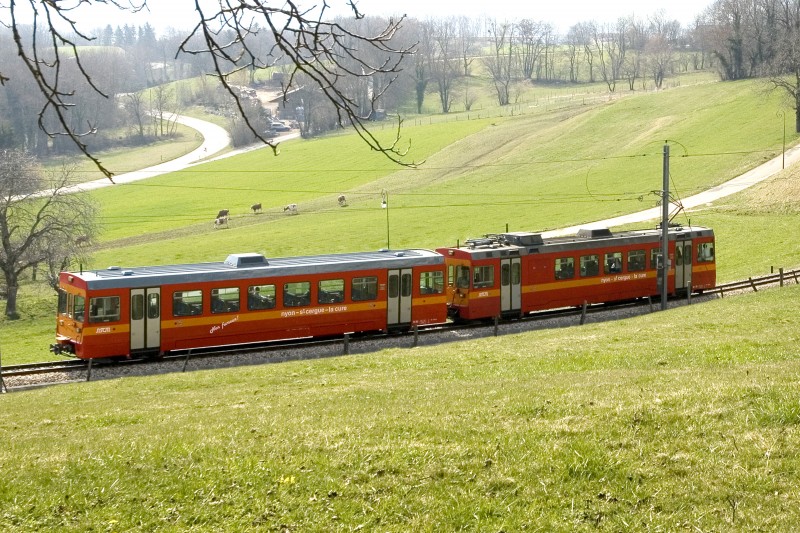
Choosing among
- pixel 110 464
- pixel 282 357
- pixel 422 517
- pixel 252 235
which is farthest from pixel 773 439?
pixel 252 235

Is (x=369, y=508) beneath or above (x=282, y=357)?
above

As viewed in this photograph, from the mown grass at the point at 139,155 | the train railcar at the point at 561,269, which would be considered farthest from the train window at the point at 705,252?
the mown grass at the point at 139,155

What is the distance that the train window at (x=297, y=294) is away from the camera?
2877 cm

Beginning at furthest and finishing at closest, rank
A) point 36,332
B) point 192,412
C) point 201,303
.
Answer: point 36,332 → point 201,303 → point 192,412

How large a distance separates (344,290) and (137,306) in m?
6.65

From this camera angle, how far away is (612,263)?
→ 36312 mm

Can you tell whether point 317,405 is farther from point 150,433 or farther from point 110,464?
point 110,464

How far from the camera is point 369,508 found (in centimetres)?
870

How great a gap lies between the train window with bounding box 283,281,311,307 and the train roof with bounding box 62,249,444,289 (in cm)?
37

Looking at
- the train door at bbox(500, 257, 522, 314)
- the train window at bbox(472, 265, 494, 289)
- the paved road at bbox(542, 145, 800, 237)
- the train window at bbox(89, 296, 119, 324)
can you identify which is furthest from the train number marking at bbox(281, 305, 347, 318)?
the paved road at bbox(542, 145, 800, 237)

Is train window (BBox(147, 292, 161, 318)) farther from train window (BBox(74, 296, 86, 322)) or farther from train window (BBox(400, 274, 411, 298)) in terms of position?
train window (BBox(400, 274, 411, 298))

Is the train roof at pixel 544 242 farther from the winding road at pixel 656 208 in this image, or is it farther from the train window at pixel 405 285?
the winding road at pixel 656 208

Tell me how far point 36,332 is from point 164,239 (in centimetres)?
2961

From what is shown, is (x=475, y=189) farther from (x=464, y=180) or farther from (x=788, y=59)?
(x=788, y=59)
